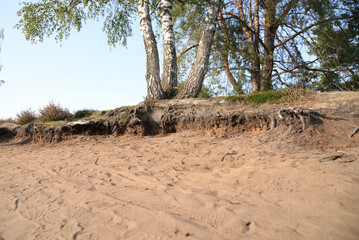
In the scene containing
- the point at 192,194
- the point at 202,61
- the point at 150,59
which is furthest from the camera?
the point at 150,59

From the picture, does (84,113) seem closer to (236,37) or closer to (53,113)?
(53,113)

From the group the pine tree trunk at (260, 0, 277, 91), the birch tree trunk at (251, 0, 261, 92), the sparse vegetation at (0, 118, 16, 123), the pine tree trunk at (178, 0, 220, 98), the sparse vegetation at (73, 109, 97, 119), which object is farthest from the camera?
the sparse vegetation at (0, 118, 16, 123)

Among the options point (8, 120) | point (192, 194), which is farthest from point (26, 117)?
point (192, 194)

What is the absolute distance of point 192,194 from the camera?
325cm

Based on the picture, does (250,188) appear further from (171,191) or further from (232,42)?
(232,42)

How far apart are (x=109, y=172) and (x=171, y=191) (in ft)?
5.50

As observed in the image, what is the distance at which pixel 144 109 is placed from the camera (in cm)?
780

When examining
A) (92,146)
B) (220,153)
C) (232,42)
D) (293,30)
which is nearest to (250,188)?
(220,153)

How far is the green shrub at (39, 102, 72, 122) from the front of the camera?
31.8 ft

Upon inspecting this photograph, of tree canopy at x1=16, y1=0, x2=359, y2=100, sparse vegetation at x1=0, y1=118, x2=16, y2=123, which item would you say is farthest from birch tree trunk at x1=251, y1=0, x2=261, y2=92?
sparse vegetation at x1=0, y1=118, x2=16, y2=123

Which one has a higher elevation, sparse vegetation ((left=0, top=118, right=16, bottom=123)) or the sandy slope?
sparse vegetation ((left=0, top=118, right=16, bottom=123))

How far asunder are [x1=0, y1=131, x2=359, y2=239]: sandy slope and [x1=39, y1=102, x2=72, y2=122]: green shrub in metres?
4.33

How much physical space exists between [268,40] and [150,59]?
615 centimetres

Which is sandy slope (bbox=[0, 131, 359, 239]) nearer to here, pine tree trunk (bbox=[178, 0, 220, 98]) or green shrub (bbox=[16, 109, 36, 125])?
pine tree trunk (bbox=[178, 0, 220, 98])
